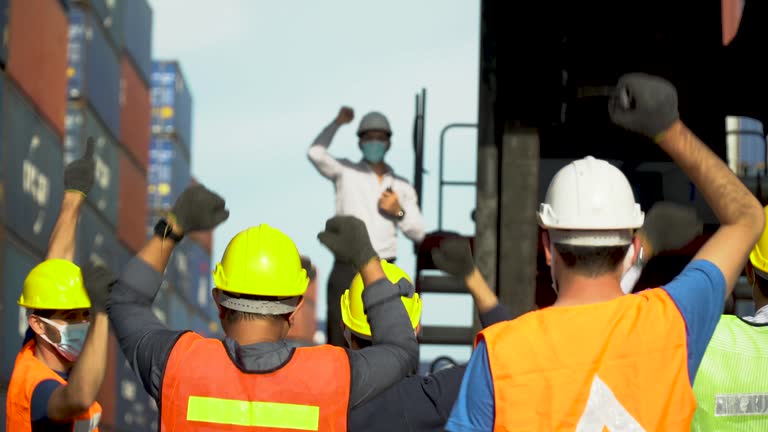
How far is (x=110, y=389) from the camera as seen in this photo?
36.9 metres

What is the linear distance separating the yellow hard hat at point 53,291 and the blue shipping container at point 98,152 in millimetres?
27515

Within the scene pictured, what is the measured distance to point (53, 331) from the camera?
17.5ft

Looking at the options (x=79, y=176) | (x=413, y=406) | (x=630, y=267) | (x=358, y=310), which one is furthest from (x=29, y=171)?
(x=630, y=267)

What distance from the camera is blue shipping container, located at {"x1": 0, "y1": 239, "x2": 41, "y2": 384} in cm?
2192

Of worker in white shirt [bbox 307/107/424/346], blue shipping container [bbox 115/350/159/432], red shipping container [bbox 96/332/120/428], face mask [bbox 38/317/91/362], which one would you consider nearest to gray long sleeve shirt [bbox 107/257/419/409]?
face mask [bbox 38/317/91/362]

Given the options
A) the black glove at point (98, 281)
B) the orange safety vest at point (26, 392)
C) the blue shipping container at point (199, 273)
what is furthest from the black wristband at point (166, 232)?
the blue shipping container at point (199, 273)

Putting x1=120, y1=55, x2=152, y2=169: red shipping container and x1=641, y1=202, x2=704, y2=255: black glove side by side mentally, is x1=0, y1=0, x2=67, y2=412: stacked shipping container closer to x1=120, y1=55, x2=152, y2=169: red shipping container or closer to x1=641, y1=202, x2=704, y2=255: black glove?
x1=120, y1=55, x2=152, y2=169: red shipping container

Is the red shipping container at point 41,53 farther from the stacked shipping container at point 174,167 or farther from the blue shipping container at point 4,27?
the stacked shipping container at point 174,167

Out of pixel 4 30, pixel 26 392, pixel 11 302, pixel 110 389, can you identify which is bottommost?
pixel 110 389

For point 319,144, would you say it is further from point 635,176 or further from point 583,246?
point 583,246

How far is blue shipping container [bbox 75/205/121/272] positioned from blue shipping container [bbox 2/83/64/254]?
2.08 m

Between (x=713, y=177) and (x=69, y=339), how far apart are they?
3298 millimetres

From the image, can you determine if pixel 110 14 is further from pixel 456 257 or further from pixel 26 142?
pixel 456 257

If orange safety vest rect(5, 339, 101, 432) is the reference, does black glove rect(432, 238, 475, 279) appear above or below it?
above
